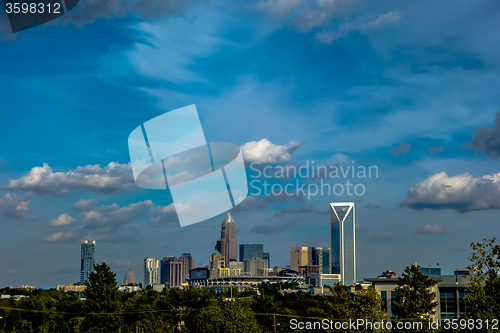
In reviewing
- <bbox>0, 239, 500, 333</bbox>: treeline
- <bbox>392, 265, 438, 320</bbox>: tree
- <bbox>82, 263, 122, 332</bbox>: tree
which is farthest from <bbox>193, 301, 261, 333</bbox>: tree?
<bbox>392, 265, 438, 320</bbox>: tree

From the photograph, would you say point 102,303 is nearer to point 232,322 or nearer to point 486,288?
point 232,322

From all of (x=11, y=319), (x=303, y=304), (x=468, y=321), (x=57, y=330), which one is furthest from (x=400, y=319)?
(x=11, y=319)

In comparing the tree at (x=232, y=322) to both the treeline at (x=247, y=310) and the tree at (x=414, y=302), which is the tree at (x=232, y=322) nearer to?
the treeline at (x=247, y=310)

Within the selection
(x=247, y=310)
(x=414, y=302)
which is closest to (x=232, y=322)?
(x=247, y=310)

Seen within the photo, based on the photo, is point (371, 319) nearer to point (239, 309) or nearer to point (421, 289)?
point (421, 289)

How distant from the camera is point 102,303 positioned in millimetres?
36906

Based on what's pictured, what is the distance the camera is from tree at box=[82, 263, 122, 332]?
36.3 metres

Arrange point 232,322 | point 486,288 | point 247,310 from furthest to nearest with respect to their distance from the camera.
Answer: point 247,310 < point 232,322 < point 486,288

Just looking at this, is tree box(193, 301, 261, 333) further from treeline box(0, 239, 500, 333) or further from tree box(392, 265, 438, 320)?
tree box(392, 265, 438, 320)

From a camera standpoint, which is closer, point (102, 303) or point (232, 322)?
point (232, 322)

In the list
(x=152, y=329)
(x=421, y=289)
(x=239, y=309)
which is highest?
(x=421, y=289)

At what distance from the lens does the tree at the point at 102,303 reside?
36312 mm

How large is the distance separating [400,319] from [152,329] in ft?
73.1

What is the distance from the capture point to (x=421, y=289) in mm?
25141
